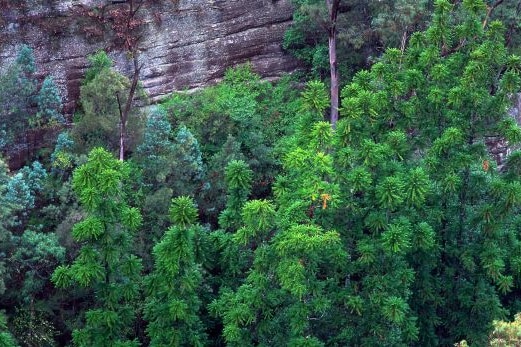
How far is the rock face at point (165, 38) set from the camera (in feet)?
92.1

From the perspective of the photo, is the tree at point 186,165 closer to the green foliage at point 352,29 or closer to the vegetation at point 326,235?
the vegetation at point 326,235

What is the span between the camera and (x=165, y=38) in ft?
96.2

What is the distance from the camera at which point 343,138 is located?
1820 centimetres

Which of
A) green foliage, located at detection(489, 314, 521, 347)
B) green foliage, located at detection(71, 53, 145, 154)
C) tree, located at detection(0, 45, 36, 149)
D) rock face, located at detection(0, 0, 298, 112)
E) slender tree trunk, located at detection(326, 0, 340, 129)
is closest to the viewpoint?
green foliage, located at detection(489, 314, 521, 347)

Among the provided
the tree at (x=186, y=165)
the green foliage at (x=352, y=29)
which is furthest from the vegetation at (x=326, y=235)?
the green foliage at (x=352, y=29)

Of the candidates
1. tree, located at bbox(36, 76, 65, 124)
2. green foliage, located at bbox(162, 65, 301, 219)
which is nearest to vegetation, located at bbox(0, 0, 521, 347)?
green foliage, located at bbox(162, 65, 301, 219)

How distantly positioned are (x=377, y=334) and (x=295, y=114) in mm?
12631

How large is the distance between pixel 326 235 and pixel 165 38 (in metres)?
15.6

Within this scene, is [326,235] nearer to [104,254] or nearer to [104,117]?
[104,254]

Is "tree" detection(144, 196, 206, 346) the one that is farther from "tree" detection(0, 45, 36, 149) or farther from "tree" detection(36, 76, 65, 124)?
"tree" detection(36, 76, 65, 124)

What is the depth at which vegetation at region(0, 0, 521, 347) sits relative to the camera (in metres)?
16.8

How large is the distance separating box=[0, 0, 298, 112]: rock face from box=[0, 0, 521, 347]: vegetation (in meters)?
5.96

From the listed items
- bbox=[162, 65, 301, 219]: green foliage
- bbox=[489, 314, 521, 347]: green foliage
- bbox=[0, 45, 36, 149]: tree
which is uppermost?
bbox=[0, 45, 36, 149]: tree

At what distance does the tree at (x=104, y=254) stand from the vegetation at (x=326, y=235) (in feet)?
0.15
